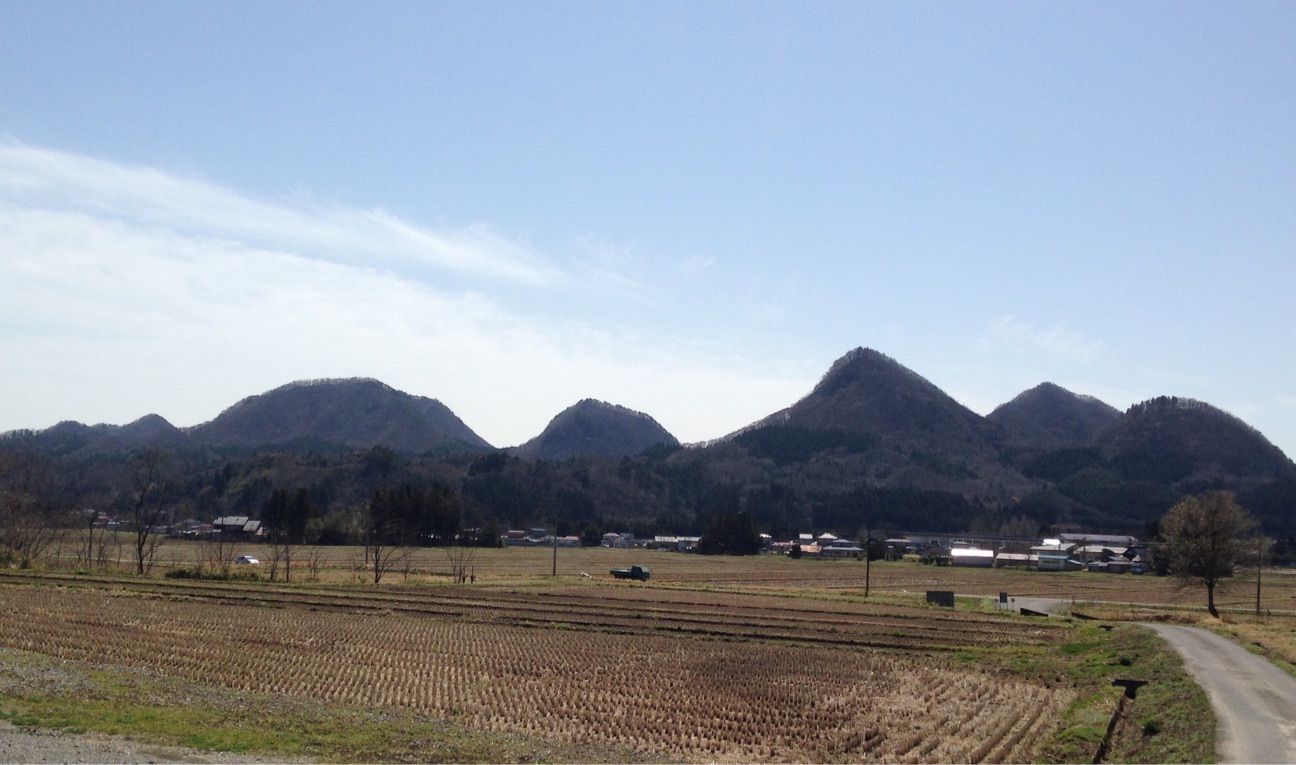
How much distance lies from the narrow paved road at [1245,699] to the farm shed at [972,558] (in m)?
116

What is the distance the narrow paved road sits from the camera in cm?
2003

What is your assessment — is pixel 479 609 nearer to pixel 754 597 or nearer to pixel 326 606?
pixel 326 606

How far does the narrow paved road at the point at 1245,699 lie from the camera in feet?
65.7

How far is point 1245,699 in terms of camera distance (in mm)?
26266

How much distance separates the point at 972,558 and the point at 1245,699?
13750cm

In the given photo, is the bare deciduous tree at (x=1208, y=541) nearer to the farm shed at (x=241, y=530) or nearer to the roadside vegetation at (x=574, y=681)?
the roadside vegetation at (x=574, y=681)

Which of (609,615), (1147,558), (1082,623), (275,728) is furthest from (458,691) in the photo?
(1147,558)

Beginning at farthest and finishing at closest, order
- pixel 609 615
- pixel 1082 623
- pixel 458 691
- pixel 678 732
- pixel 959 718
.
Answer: pixel 1082 623, pixel 609 615, pixel 458 691, pixel 959 718, pixel 678 732

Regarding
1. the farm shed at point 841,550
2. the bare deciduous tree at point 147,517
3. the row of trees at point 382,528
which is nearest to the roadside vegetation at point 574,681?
the row of trees at point 382,528

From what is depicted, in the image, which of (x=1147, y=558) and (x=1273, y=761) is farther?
(x=1147, y=558)

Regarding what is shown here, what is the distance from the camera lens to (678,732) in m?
23.5

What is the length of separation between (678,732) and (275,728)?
9.27 metres

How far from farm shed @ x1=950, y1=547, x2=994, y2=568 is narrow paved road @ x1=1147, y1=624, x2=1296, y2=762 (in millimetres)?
115687

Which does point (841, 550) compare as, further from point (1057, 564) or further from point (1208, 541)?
point (1208, 541)
